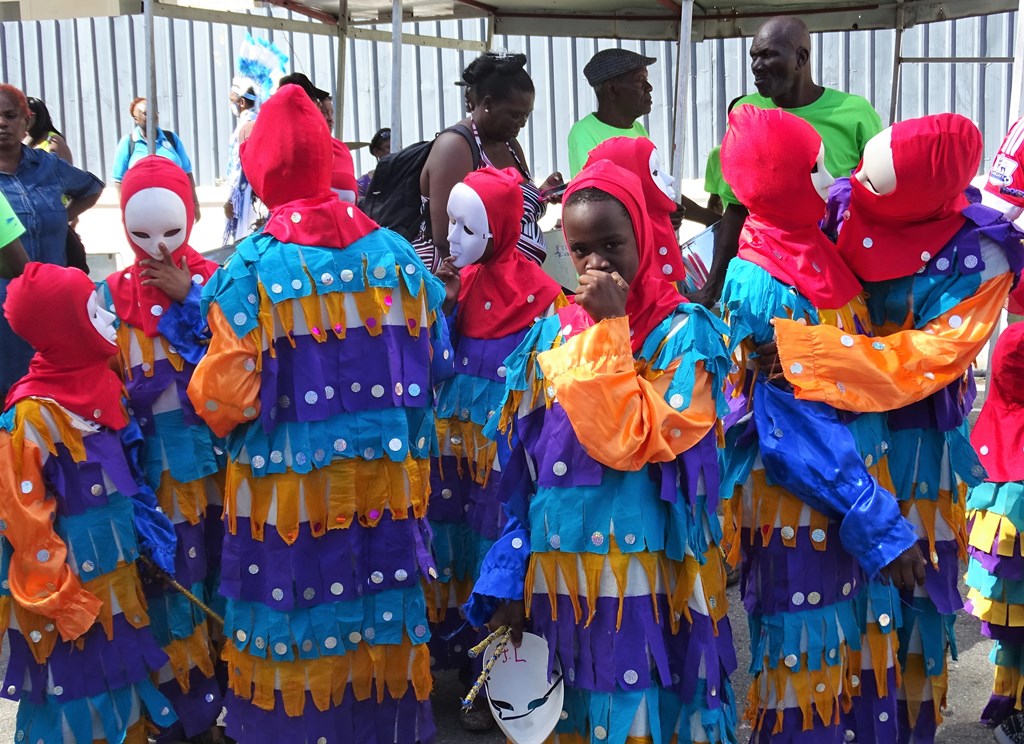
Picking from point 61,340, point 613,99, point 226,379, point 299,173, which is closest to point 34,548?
point 61,340

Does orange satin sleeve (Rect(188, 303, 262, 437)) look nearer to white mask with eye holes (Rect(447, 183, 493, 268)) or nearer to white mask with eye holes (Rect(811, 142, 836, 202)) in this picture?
white mask with eye holes (Rect(447, 183, 493, 268))

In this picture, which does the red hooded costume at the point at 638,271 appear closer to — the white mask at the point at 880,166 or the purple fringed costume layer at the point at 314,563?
the white mask at the point at 880,166

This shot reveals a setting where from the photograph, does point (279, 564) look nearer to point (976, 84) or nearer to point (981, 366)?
point (981, 366)

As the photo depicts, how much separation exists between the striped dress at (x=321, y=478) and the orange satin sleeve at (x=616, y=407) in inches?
39.7

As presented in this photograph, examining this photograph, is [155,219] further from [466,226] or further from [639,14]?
[639,14]

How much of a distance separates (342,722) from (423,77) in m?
10.2

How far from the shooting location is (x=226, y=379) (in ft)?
10.6

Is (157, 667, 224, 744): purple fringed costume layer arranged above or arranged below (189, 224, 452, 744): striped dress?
below

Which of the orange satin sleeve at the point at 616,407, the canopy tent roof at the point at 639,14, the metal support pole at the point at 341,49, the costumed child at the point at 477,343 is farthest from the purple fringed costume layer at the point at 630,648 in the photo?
the metal support pole at the point at 341,49

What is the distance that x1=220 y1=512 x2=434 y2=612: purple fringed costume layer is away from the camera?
11.2ft

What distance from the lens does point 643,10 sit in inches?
318

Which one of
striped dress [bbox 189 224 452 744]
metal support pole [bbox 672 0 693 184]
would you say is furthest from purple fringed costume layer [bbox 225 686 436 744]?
metal support pole [bbox 672 0 693 184]

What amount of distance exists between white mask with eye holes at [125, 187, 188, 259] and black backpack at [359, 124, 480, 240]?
1303 millimetres

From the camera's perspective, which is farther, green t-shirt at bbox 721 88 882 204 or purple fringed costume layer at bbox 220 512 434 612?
green t-shirt at bbox 721 88 882 204
